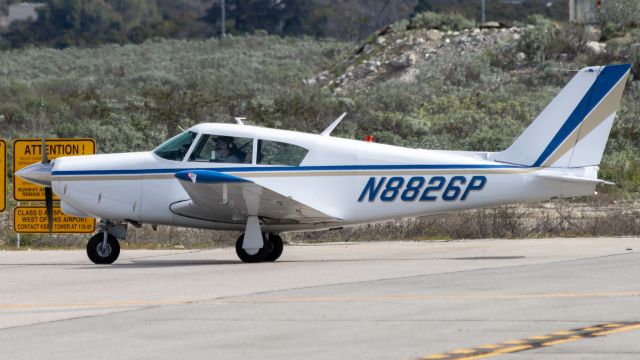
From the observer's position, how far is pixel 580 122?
16.3m

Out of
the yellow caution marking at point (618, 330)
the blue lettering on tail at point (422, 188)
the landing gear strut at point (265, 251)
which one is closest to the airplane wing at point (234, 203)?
the landing gear strut at point (265, 251)

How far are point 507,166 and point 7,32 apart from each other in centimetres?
8260

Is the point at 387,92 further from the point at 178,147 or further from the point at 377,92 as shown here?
the point at 178,147

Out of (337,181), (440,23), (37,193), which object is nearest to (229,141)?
(337,181)

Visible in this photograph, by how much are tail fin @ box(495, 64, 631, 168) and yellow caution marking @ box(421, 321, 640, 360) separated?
6.27 metres

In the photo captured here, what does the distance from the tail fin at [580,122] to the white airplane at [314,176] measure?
13 millimetres

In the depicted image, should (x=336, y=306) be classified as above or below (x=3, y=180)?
above

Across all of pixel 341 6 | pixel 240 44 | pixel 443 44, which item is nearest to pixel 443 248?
pixel 443 44

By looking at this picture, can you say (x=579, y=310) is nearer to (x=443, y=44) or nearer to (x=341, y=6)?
(x=443, y=44)

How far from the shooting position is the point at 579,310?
36.7ft

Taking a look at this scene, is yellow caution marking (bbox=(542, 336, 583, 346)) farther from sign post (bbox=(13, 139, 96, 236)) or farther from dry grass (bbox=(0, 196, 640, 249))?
sign post (bbox=(13, 139, 96, 236))

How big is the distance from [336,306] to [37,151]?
10437mm

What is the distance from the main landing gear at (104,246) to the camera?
1739 centimetres

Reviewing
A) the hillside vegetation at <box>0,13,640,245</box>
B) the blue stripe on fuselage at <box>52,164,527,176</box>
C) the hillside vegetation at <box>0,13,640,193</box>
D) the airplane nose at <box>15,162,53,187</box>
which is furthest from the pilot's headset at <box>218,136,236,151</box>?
the hillside vegetation at <box>0,13,640,193</box>
